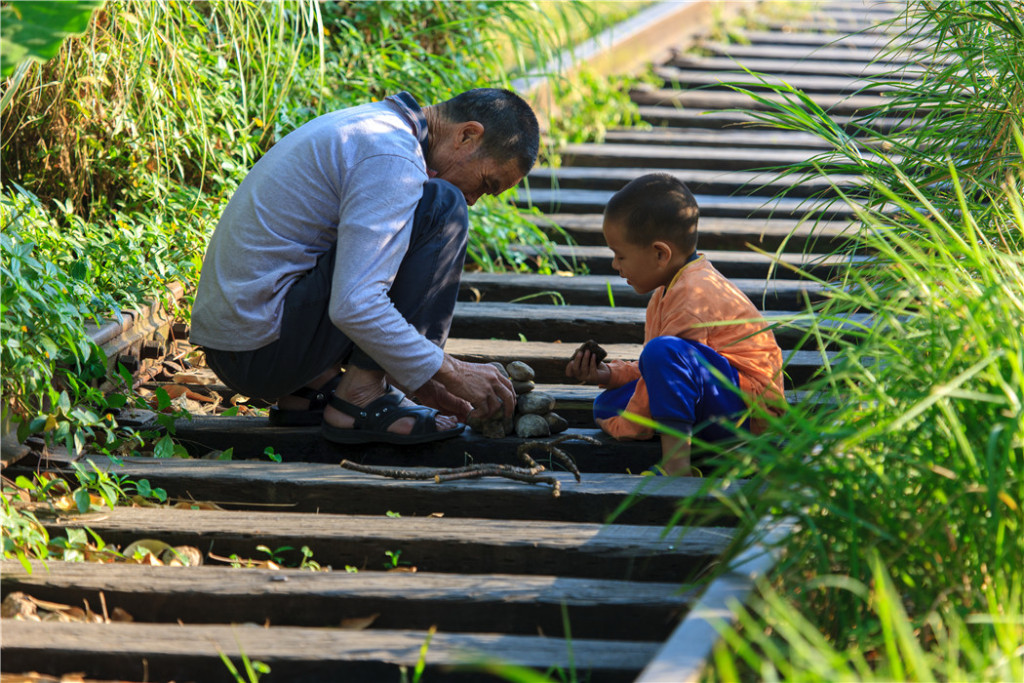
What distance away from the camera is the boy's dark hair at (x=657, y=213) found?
2.60 meters

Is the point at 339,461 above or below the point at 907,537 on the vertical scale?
below

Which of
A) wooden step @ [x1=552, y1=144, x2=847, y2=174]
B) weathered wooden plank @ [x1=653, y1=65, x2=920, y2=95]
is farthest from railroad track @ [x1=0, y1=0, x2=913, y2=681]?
weathered wooden plank @ [x1=653, y1=65, x2=920, y2=95]

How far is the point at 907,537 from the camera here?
5.05ft

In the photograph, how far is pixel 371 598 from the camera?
184 centimetres

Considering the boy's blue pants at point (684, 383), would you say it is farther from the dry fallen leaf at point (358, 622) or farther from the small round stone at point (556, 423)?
the dry fallen leaf at point (358, 622)

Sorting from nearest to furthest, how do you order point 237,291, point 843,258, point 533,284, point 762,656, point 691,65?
1. point 762,656
2. point 237,291
3. point 843,258
4. point 533,284
5. point 691,65

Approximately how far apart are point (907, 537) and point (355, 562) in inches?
41.7

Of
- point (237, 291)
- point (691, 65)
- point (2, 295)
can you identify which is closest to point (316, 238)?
point (237, 291)

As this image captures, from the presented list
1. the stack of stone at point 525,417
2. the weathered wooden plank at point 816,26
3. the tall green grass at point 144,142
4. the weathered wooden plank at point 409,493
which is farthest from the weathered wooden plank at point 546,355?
the weathered wooden plank at point 816,26

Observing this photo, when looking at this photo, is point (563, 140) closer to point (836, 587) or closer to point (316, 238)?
point (316, 238)

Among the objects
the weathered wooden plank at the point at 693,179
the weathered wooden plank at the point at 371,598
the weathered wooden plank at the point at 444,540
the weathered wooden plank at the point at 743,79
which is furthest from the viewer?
the weathered wooden plank at the point at 743,79

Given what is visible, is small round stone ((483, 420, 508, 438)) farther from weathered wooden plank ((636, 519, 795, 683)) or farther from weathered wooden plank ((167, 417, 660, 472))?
weathered wooden plank ((636, 519, 795, 683))

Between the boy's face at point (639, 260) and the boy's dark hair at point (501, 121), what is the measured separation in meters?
0.29

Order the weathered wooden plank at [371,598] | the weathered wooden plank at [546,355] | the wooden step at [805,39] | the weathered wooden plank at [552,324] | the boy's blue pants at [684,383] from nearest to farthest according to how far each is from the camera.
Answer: the weathered wooden plank at [371,598]
the boy's blue pants at [684,383]
the weathered wooden plank at [546,355]
the weathered wooden plank at [552,324]
the wooden step at [805,39]
